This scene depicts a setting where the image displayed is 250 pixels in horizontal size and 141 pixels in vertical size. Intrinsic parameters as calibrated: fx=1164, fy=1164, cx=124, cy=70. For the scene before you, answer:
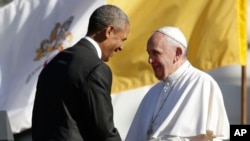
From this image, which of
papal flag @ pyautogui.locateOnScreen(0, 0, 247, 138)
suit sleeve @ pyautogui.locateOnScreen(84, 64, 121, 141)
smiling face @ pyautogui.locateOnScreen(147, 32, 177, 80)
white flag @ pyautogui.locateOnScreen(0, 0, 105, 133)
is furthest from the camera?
white flag @ pyautogui.locateOnScreen(0, 0, 105, 133)

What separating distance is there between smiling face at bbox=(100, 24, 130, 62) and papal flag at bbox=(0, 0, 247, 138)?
7.29ft

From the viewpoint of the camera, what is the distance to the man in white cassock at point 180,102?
269 inches

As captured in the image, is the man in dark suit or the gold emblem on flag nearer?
the man in dark suit

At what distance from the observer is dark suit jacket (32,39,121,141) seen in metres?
5.77

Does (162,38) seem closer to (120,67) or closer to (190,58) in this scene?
(190,58)

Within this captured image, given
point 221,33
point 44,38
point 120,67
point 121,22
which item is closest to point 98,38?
point 121,22

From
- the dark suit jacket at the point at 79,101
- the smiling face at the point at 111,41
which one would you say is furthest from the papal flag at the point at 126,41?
the dark suit jacket at the point at 79,101

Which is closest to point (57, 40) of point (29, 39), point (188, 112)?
point (29, 39)

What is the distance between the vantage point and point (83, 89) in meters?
5.77

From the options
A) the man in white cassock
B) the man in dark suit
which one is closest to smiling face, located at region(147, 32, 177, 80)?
the man in white cassock

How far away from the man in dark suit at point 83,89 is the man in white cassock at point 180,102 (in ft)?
3.22

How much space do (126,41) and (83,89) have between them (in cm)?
314

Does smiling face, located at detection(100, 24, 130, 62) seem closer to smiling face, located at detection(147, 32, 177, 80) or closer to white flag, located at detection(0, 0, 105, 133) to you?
smiling face, located at detection(147, 32, 177, 80)

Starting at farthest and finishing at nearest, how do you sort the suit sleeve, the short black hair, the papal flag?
the papal flag
the short black hair
the suit sleeve
